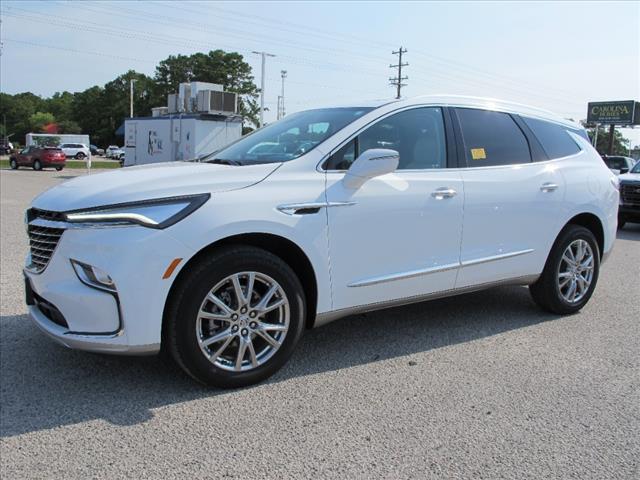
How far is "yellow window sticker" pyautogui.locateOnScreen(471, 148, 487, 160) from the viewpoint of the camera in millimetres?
4441

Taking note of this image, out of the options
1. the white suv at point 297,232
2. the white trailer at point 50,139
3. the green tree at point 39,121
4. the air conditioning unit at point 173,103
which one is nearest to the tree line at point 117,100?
the green tree at point 39,121

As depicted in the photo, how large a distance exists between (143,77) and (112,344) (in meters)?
119

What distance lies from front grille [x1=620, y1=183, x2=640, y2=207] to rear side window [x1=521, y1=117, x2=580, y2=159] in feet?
25.6

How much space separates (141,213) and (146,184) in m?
0.25

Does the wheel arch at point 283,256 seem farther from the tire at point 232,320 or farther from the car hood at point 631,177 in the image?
the car hood at point 631,177

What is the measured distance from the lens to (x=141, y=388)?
11.3 ft

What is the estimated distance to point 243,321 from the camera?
134 inches

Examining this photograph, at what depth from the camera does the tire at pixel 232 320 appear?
320 cm

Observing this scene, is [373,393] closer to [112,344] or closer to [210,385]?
[210,385]

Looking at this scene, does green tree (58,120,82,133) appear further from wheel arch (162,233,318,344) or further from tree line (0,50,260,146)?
wheel arch (162,233,318,344)

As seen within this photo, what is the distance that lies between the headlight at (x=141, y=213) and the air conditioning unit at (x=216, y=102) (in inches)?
758

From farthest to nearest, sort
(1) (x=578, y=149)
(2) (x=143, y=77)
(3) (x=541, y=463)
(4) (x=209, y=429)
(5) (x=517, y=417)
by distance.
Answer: (2) (x=143, y=77)
(1) (x=578, y=149)
(5) (x=517, y=417)
(4) (x=209, y=429)
(3) (x=541, y=463)

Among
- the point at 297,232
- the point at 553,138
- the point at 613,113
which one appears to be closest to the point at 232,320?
the point at 297,232

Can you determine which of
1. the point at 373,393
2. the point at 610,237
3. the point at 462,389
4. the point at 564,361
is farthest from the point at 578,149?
the point at 373,393
